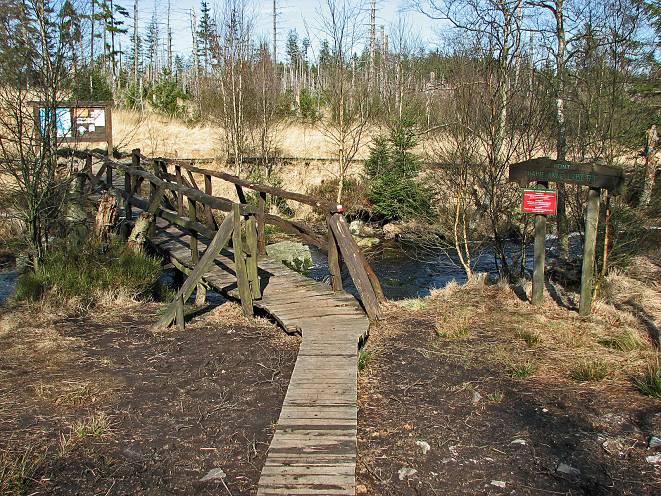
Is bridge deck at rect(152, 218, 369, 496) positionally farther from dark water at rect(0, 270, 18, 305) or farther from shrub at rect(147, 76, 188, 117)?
shrub at rect(147, 76, 188, 117)

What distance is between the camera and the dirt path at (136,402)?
12.9 feet

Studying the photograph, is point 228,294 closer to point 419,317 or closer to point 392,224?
point 419,317

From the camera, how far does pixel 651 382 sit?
5.00m

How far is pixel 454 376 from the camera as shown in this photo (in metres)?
5.55

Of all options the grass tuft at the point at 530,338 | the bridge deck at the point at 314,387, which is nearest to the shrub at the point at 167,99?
the bridge deck at the point at 314,387

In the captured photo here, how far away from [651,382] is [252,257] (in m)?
4.43

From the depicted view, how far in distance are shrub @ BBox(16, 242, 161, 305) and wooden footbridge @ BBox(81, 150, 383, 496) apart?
27.9 inches

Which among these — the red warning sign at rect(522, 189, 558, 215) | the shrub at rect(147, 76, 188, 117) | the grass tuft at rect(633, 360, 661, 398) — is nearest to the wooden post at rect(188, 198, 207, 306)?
the red warning sign at rect(522, 189, 558, 215)

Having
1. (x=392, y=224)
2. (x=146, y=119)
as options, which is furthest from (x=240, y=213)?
(x=146, y=119)

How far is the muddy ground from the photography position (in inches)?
152

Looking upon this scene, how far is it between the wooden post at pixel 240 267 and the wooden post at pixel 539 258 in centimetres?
353

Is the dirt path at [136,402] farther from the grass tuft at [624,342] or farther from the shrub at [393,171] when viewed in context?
the shrub at [393,171]

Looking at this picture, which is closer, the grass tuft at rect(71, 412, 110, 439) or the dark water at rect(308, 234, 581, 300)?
the grass tuft at rect(71, 412, 110, 439)

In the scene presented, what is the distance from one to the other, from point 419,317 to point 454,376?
1925 millimetres
